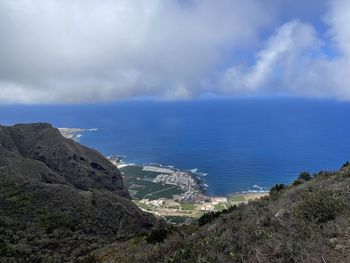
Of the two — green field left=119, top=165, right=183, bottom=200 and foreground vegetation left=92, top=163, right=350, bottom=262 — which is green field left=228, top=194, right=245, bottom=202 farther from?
foreground vegetation left=92, top=163, right=350, bottom=262

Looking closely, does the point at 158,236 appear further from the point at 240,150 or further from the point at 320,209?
the point at 240,150

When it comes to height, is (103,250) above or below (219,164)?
below

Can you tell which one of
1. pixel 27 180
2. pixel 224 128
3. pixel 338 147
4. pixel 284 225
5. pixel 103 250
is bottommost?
pixel 103 250

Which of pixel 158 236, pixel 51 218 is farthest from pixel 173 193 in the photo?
pixel 158 236

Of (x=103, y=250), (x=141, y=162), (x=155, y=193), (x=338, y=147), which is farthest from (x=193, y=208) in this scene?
(x=338, y=147)

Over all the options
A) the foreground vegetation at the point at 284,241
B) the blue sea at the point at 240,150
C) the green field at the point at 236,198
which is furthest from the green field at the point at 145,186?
the foreground vegetation at the point at 284,241

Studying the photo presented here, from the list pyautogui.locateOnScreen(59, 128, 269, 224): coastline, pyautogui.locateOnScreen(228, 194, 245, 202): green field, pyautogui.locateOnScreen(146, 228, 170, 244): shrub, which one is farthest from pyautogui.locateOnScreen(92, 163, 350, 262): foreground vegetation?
pyautogui.locateOnScreen(228, 194, 245, 202): green field

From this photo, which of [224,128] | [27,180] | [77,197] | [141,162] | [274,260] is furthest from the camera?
[224,128]

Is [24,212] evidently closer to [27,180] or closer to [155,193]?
[27,180]
